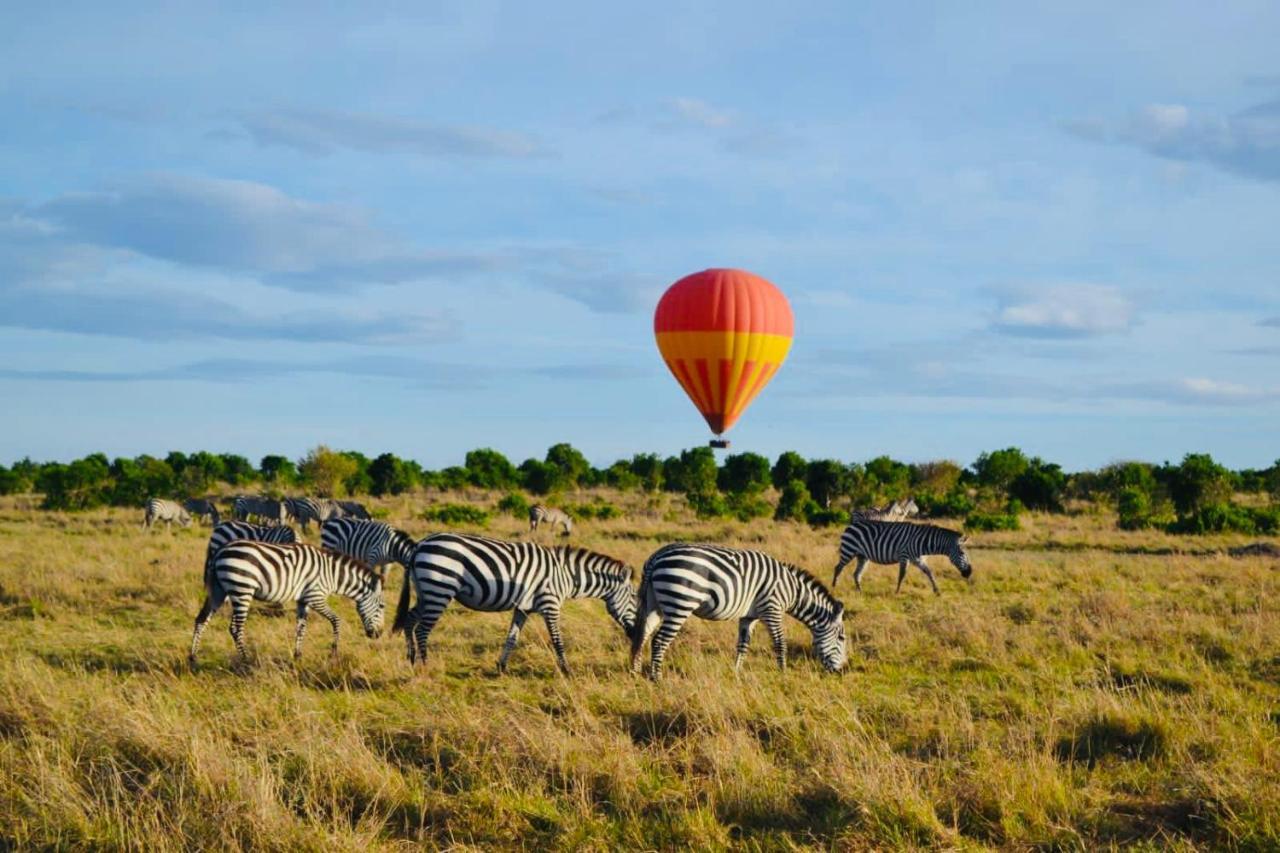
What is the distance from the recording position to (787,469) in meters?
58.8

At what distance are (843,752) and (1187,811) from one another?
8.07ft

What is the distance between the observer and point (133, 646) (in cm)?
1309

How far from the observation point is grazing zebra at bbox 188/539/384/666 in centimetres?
1245

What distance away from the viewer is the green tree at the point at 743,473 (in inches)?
2355

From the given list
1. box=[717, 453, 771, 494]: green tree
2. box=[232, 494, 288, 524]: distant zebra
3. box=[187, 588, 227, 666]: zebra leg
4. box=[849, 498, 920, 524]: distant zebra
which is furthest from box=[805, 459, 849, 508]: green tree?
box=[187, 588, 227, 666]: zebra leg

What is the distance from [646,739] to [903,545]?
13.1m

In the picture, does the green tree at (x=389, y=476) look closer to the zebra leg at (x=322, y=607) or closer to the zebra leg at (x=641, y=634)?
the zebra leg at (x=322, y=607)

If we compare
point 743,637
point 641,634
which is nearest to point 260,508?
point 641,634

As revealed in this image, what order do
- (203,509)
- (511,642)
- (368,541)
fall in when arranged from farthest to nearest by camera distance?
1. (203,509)
2. (368,541)
3. (511,642)

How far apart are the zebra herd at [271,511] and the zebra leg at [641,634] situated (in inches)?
911

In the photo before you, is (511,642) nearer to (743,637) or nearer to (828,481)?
(743,637)

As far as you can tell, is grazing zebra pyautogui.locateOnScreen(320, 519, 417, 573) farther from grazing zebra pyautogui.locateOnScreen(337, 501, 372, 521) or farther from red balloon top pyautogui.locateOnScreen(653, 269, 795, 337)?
grazing zebra pyautogui.locateOnScreen(337, 501, 372, 521)

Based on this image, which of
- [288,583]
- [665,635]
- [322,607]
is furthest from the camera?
[322,607]

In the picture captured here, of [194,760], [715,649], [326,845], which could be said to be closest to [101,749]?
[194,760]
